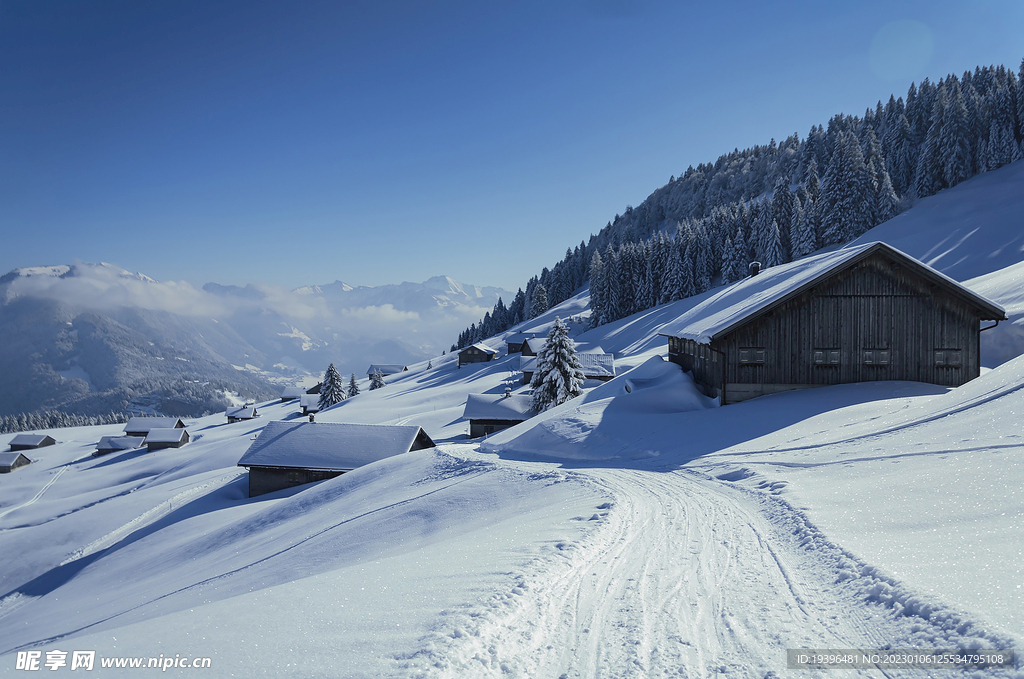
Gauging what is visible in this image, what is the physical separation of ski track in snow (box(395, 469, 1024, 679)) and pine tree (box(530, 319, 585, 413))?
95.3ft

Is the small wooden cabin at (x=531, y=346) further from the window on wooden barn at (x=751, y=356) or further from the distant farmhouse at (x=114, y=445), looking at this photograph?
the distant farmhouse at (x=114, y=445)

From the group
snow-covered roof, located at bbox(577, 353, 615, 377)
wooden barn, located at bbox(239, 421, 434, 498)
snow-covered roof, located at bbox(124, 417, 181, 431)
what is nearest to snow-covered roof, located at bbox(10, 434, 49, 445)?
snow-covered roof, located at bbox(124, 417, 181, 431)

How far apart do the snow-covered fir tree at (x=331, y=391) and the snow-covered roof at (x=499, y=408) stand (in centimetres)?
4561

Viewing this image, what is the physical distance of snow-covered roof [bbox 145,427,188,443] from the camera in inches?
2715

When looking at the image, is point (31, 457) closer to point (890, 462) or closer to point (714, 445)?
point (714, 445)

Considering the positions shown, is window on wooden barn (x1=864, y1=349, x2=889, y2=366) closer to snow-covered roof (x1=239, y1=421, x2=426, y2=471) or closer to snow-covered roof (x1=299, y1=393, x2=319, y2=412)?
snow-covered roof (x1=239, y1=421, x2=426, y2=471)

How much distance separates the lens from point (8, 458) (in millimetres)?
73125

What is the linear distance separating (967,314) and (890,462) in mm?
14667

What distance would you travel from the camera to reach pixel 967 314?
20688 millimetres

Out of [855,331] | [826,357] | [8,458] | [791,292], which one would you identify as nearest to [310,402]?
[8,458]

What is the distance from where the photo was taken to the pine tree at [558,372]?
3859 cm

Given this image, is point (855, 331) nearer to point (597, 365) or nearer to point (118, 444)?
point (597, 365)

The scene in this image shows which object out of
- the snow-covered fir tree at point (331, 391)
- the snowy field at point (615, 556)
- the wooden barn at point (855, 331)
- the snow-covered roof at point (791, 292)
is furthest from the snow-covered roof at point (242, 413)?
the wooden barn at point (855, 331)

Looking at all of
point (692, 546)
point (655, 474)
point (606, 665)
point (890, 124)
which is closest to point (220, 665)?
point (606, 665)
